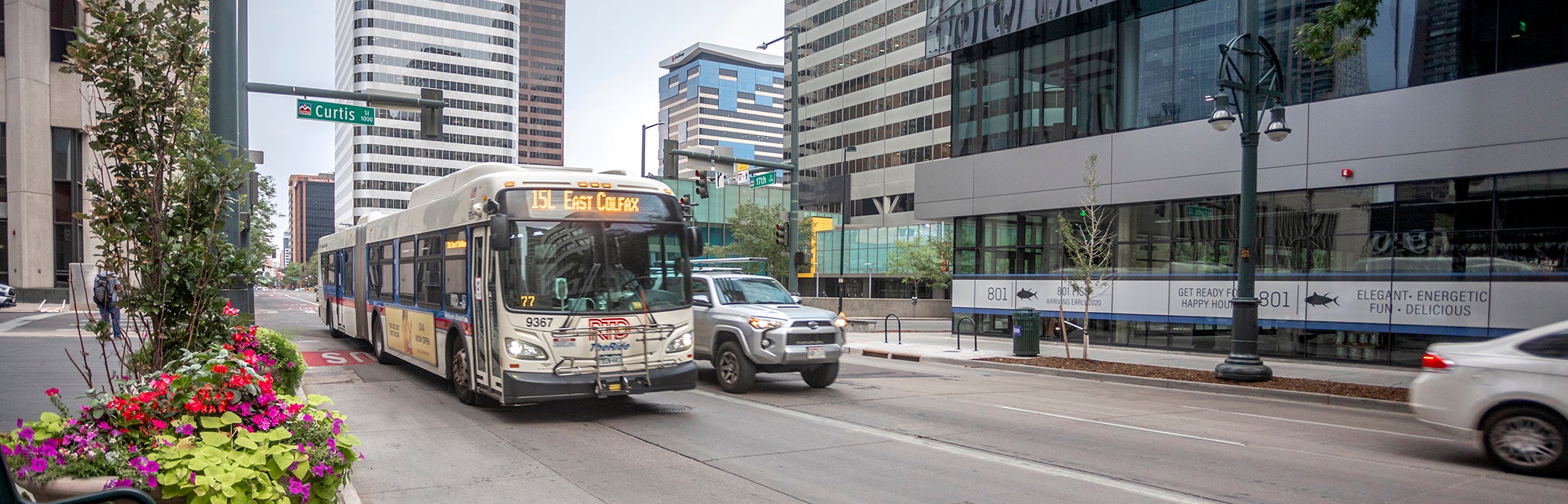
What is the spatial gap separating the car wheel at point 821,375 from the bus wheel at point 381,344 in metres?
7.42

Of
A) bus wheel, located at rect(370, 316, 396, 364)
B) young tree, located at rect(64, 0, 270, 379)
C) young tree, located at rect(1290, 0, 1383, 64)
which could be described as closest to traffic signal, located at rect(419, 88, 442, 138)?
bus wheel, located at rect(370, 316, 396, 364)

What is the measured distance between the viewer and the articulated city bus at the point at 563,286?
965 centimetres

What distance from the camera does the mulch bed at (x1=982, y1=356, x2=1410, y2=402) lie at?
44.7 ft

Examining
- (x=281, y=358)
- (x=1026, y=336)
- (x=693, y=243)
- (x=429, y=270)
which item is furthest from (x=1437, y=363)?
(x=1026, y=336)

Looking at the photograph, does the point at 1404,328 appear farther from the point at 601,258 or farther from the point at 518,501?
the point at 518,501

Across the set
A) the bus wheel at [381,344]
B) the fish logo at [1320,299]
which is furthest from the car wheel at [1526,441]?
the bus wheel at [381,344]

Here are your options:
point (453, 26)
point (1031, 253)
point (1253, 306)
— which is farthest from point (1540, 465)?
point (453, 26)

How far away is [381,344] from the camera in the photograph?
15.9 metres

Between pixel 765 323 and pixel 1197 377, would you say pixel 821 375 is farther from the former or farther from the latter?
pixel 1197 377

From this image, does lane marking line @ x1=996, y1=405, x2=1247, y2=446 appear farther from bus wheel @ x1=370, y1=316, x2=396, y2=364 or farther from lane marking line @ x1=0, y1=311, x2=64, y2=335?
lane marking line @ x1=0, y1=311, x2=64, y2=335

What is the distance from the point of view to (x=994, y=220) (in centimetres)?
2770

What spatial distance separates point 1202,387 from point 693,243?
977 cm

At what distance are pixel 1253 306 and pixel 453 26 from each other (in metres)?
138

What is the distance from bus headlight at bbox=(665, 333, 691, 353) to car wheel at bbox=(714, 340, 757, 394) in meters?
2.18
